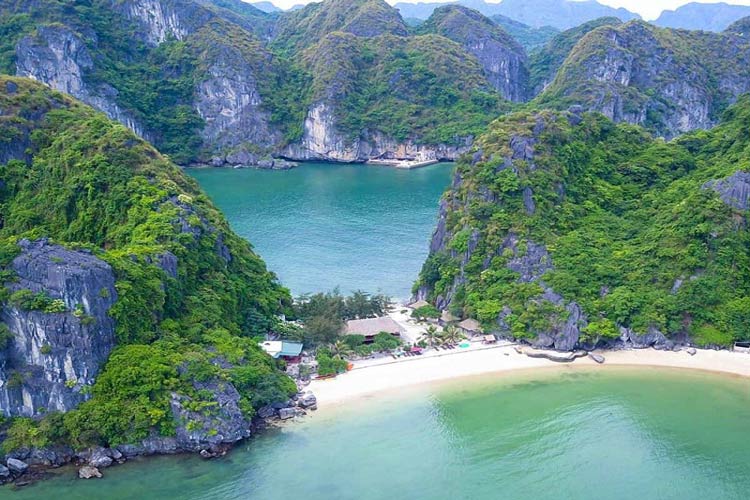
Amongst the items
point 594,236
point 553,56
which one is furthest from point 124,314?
point 553,56

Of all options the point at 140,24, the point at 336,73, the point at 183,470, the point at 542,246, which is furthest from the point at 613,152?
the point at 140,24

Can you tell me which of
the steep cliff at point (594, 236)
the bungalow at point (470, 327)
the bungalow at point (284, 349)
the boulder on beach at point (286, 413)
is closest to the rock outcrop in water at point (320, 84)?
the steep cliff at point (594, 236)

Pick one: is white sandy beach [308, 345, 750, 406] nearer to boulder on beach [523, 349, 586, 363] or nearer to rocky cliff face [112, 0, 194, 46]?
boulder on beach [523, 349, 586, 363]

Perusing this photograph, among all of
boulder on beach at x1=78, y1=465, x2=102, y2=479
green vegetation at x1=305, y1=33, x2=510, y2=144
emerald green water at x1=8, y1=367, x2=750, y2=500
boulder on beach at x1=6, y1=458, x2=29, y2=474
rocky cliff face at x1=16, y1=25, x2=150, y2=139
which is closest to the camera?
boulder on beach at x1=78, y1=465, x2=102, y2=479

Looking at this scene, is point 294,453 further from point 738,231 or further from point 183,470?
point 738,231

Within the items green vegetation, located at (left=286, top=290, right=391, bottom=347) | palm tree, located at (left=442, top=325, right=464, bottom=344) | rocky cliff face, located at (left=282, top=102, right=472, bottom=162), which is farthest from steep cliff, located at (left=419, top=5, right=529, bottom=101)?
palm tree, located at (left=442, top=325, right=464, bottom=344)
